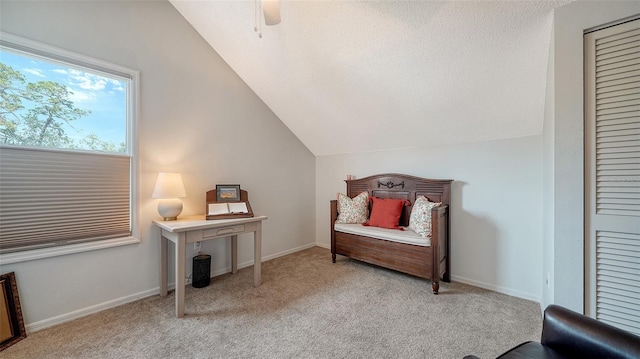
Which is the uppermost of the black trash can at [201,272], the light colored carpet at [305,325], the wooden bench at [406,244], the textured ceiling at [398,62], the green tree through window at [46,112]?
the textured ceiling at [398,62]

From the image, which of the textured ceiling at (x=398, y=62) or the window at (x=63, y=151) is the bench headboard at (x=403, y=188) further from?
the window at (x=63, y=151)

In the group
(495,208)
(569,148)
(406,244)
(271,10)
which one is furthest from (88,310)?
(495,208)

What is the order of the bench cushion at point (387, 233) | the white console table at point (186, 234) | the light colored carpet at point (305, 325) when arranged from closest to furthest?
the light colored carpet at point (305, 325), the white console table at point (186, 234), the bench cushion at point (387, 233)

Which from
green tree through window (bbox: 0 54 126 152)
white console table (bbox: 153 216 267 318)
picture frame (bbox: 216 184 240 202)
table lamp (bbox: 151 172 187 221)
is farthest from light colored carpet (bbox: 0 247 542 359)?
green tree through window (bbox: 0 54 126 152)

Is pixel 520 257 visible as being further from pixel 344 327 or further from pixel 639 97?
pixel 344 327

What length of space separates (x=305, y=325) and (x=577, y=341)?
1519 mm

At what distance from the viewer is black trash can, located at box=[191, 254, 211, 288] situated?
8.14 ft

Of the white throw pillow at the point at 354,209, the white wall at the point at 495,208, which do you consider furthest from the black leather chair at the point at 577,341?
the white throw pillow at the point at 354,209

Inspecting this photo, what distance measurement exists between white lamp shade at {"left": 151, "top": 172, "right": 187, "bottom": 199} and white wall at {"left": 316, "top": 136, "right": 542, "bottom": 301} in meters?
2.66

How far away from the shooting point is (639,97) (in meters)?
1.21

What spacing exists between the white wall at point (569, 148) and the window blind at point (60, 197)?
10.7ft

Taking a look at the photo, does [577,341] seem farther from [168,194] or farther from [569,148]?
[168,194]

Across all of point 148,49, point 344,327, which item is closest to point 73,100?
point 148,49

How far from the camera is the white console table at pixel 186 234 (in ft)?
6.37
